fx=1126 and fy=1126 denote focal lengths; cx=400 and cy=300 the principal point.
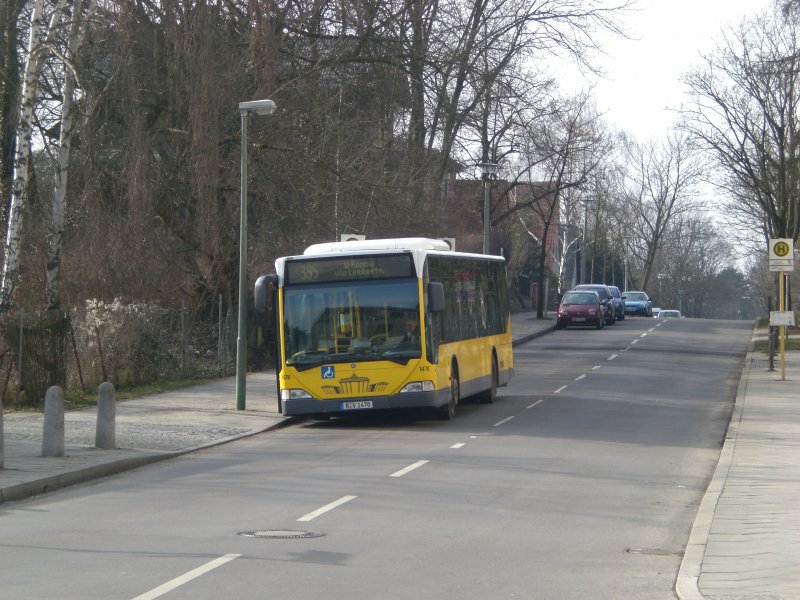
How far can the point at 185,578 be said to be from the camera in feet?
25.6

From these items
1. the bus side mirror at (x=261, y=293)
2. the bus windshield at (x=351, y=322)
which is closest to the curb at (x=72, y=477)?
the bus side mirror at (x=261, y=293)

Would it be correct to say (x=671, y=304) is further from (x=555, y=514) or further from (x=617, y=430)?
(x=555, y=514)

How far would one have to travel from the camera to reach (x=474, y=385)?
21.9m

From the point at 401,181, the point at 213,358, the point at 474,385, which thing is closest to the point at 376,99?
the point at 401,181

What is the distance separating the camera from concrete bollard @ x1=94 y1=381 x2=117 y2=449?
1505 centimetres

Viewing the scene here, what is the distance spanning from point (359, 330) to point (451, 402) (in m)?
2.38

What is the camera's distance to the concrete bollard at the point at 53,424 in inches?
549

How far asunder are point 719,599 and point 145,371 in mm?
19910

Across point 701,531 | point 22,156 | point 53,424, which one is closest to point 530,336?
point 22,156

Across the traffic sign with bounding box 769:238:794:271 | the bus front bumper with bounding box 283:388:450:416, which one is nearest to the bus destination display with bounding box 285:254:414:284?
the bus front bumper with bounding box 283:388:450:416

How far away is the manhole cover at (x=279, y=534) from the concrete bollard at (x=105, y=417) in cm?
595

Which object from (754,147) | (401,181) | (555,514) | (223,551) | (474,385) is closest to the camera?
(223,551)

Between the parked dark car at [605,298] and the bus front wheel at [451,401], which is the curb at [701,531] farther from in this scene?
the parked dark car at [605,298]

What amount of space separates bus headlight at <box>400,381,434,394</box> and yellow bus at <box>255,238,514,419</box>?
16 millimetres
